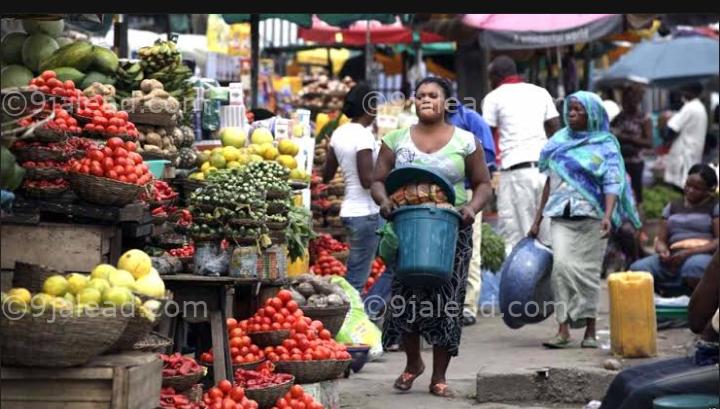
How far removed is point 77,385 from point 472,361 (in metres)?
5.77

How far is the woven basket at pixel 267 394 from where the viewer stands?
24.9ft

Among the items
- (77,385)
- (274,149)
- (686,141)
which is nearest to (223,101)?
(274,149)

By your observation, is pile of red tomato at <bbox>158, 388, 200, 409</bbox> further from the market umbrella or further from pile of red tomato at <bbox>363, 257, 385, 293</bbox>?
the market umbrella

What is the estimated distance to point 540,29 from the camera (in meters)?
18.0

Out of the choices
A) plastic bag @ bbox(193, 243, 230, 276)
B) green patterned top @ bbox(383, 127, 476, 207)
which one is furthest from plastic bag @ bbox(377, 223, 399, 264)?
plastic bag @ bbox(193, 243, 230, 276)

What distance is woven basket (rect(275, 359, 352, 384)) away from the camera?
8094 mm

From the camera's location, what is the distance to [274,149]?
1059cm

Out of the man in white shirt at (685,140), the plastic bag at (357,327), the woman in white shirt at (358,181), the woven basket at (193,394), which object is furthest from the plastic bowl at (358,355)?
the man in white shirt at (685,140)

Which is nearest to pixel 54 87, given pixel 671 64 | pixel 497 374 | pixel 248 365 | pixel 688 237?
pixel 248 365

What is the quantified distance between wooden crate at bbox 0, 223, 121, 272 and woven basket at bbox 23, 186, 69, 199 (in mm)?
140

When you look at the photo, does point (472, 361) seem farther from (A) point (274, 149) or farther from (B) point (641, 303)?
(A) point (274, 149)

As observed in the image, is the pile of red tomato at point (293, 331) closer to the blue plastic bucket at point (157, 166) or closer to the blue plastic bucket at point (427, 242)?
Result: the blue plastic bucket at point (427, 242)

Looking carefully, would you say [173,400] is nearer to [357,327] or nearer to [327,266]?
[357,327]

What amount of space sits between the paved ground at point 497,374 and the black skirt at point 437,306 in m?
0.39
